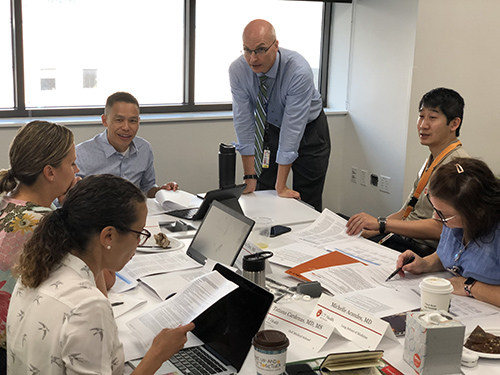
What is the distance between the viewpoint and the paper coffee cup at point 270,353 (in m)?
1.35

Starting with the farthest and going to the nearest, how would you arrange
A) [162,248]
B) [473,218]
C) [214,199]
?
[214,199] < [162,248] < [473,218]

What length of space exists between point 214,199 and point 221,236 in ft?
1.61

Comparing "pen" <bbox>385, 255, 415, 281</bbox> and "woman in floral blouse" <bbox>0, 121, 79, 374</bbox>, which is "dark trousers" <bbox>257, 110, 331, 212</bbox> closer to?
"pen" <bbox>385, 255, 415, 281</bbox>

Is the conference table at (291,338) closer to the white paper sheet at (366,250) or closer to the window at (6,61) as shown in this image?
the white paper sheet at (366,250)

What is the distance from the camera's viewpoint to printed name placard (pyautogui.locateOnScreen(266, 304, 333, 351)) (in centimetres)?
159

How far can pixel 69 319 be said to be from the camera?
4.01 ft

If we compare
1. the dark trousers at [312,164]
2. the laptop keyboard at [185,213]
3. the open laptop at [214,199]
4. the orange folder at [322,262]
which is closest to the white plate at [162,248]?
the open laptop at [214,199]

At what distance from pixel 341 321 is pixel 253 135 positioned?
1.96m

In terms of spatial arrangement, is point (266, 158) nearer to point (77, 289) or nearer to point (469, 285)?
point (469, 285)

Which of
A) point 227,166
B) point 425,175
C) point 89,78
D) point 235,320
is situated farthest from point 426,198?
point 89,78

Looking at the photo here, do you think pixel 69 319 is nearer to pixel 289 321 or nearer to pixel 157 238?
pixel 289 321

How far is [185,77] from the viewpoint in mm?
4598

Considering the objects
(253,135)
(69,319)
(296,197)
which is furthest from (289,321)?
(253,135)

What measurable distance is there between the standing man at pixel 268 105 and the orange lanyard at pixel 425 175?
2.15ft
